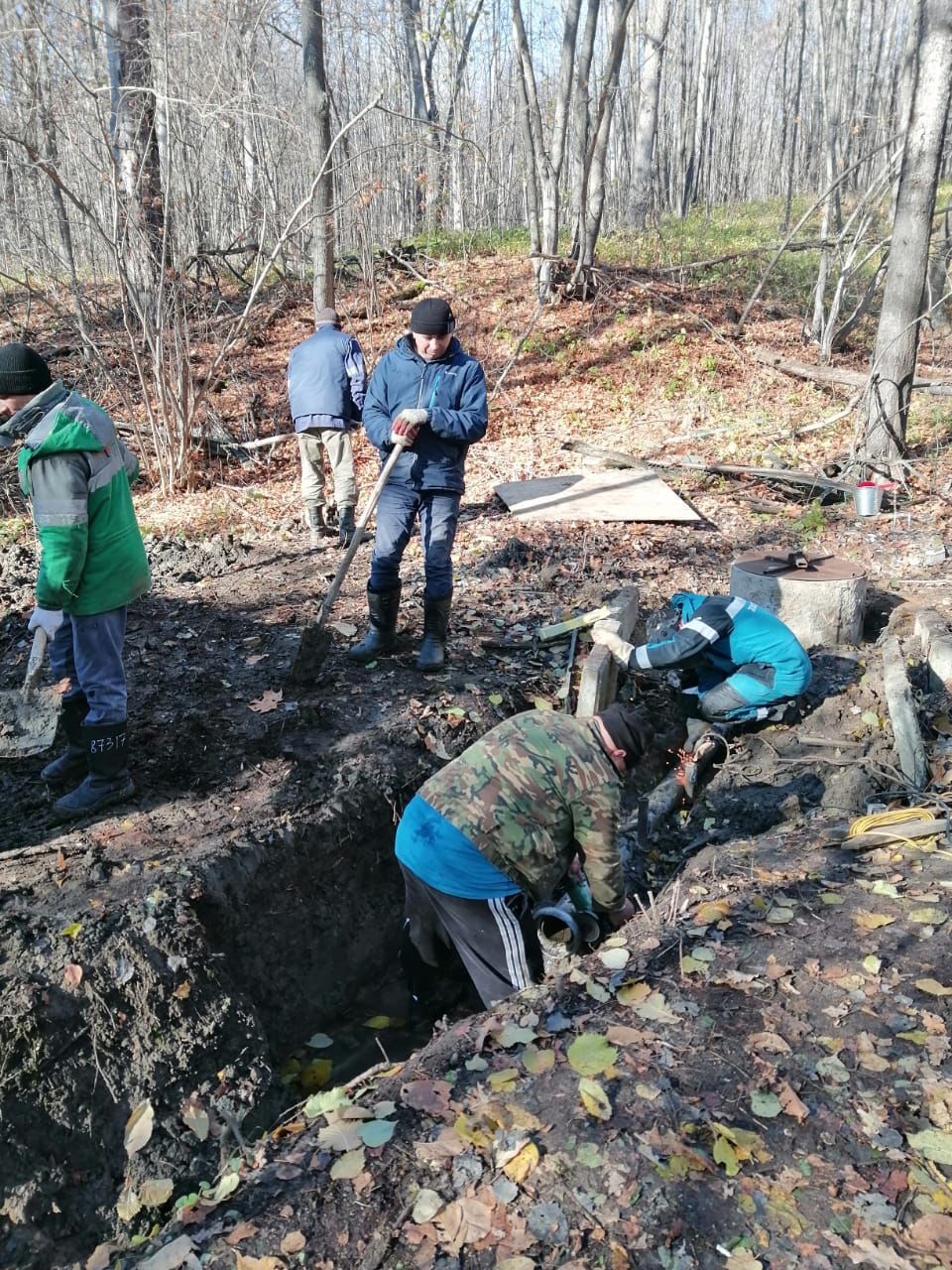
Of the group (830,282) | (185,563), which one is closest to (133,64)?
Result: (185,563)

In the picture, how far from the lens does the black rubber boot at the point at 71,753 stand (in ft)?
14.4

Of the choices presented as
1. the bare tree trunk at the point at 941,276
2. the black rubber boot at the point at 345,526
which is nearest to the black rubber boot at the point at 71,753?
the black rubber boot at the point at 345,526

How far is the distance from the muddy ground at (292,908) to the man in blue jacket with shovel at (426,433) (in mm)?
691

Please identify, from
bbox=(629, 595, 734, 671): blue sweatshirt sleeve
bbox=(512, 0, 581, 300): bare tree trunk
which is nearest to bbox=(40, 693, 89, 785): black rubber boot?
bbox=(629, 595, 734, 671): blue sweatshirt sleeve

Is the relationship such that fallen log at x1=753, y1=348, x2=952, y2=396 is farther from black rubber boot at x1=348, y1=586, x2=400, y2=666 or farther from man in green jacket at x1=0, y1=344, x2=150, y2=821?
man in green jacket at x1=0, y1=344, x2=150, y2=821

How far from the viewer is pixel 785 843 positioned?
4.48m

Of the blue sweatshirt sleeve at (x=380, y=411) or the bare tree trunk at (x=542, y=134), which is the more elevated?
the bare tree trunk at (x=542, y=134)

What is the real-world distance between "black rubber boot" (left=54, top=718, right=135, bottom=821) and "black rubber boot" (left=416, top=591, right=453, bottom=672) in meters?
1.95

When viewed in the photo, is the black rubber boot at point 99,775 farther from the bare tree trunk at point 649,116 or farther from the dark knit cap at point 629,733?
the bare tree trunk at point 649,116

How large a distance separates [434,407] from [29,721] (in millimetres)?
2712

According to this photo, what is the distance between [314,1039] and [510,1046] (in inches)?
56.0

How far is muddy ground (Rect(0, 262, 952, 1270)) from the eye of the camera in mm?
2637

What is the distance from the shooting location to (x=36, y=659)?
4.15 metres

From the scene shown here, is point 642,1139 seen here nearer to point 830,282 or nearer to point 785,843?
point 785,843
